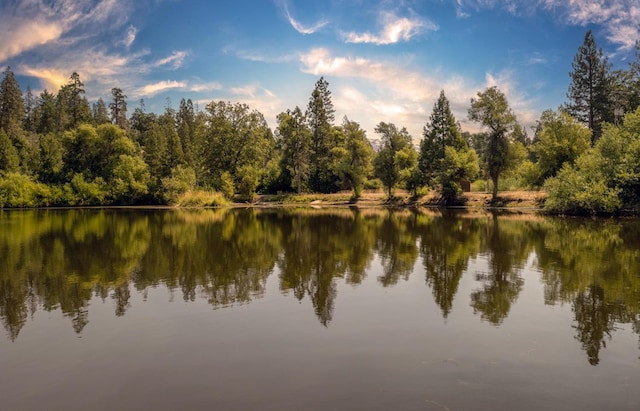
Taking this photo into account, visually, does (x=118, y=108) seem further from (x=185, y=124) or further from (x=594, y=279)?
(x=594, y=279)

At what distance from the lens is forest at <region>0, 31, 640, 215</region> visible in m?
59.8

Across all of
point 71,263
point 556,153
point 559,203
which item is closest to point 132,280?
point 71,263

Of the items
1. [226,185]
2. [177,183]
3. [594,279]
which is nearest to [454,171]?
[226,185]

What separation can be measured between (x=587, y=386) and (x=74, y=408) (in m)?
8.40

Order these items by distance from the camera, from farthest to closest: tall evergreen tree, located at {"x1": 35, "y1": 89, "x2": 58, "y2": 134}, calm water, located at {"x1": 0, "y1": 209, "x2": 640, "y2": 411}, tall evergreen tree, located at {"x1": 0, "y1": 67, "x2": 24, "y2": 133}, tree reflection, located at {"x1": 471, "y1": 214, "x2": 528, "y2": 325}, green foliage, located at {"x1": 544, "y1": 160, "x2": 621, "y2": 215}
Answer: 1. tall evergreen tree, located at {"x1": 35, "y1": 89, "x2": 58, "y2": 134}
2. tall evergreen tree, located at {"x1": 0, "y1": 67, "x2": 24, "y2": 133}
3. green foliage, located at {"x1": 544, "y1": 160, "x2": 621, "y2": 215}
4. tree reflection, located at {"x1": 471, "y1": 214, "x2": 528, "y2": 325}
5. calm water, located at {"x1": 0, "y1": 209, "x2": 640, "y2": 411}

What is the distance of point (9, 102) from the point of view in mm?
103625

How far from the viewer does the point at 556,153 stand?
5500 cm

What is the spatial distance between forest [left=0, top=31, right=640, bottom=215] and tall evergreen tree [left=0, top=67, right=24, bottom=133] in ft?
14.9

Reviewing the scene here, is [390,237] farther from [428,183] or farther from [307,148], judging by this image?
→ [307,148]

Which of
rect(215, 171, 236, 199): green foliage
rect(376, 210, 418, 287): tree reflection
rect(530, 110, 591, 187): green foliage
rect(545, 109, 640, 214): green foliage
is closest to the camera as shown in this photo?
rect(376, 210, 418, 287): tree reflection

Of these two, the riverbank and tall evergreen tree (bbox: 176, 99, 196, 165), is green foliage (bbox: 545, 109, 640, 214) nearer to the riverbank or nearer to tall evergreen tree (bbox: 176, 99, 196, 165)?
the riverbank

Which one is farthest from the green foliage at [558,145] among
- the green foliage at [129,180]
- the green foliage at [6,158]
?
the green foliage at [6,158]

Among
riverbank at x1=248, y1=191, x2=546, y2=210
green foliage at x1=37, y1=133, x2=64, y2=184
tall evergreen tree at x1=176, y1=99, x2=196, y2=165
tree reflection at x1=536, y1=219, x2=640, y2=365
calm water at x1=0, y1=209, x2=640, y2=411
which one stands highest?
tall evergreen tree at x1=176, y1=99, x2=196, y2=165

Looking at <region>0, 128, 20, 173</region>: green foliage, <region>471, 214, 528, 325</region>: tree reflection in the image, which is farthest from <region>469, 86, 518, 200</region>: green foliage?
<region>0, 128, 20, 173</region>: green foliage
